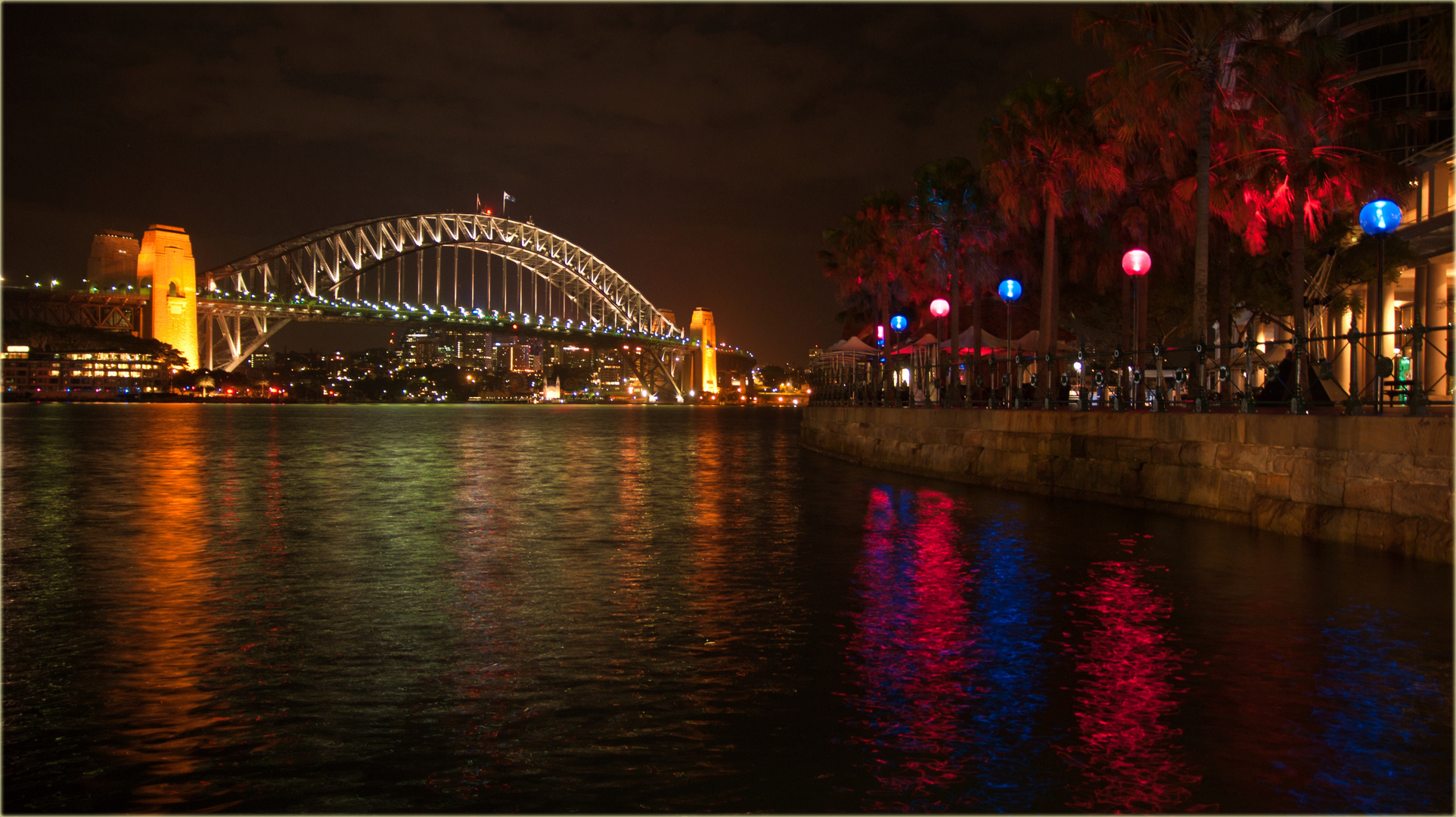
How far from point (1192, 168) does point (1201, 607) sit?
16080mm

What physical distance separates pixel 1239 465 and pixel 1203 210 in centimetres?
560

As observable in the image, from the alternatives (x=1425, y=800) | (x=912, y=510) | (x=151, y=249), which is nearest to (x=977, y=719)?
(x=1425, y=800)

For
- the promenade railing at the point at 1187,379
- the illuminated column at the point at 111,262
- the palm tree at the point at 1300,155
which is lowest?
the promenade railing at the point at 1187,379

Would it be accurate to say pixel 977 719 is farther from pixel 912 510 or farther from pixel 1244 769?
pixel 912 510

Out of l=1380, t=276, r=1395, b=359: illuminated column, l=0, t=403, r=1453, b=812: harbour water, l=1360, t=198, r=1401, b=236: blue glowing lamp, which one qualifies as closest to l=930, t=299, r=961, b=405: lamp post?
l=0, t=403, r=1453, b=812: harbour water

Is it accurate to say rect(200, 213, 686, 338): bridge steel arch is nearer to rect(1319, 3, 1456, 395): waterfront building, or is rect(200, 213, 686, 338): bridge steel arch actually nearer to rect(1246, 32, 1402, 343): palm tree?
rect(1319, 3, 1456, 395): waterfront building

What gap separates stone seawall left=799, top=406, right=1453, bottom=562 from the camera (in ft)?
29.7

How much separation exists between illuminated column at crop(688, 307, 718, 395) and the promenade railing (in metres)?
80.5

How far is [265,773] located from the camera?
4332 millimetres

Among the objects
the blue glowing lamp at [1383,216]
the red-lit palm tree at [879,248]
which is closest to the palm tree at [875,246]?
the red-lit palm tree at [879,248]

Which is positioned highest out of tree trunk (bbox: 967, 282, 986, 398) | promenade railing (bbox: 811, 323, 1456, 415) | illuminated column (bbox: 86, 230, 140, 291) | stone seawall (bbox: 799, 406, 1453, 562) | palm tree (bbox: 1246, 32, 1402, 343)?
illuminated column (bbox: 86, 230, 140, 291)

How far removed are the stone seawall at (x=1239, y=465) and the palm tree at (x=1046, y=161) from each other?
5.06 metres

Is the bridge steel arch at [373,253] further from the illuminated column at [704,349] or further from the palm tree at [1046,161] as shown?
the palm tree at [1046,161]

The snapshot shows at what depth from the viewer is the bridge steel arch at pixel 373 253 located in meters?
103
